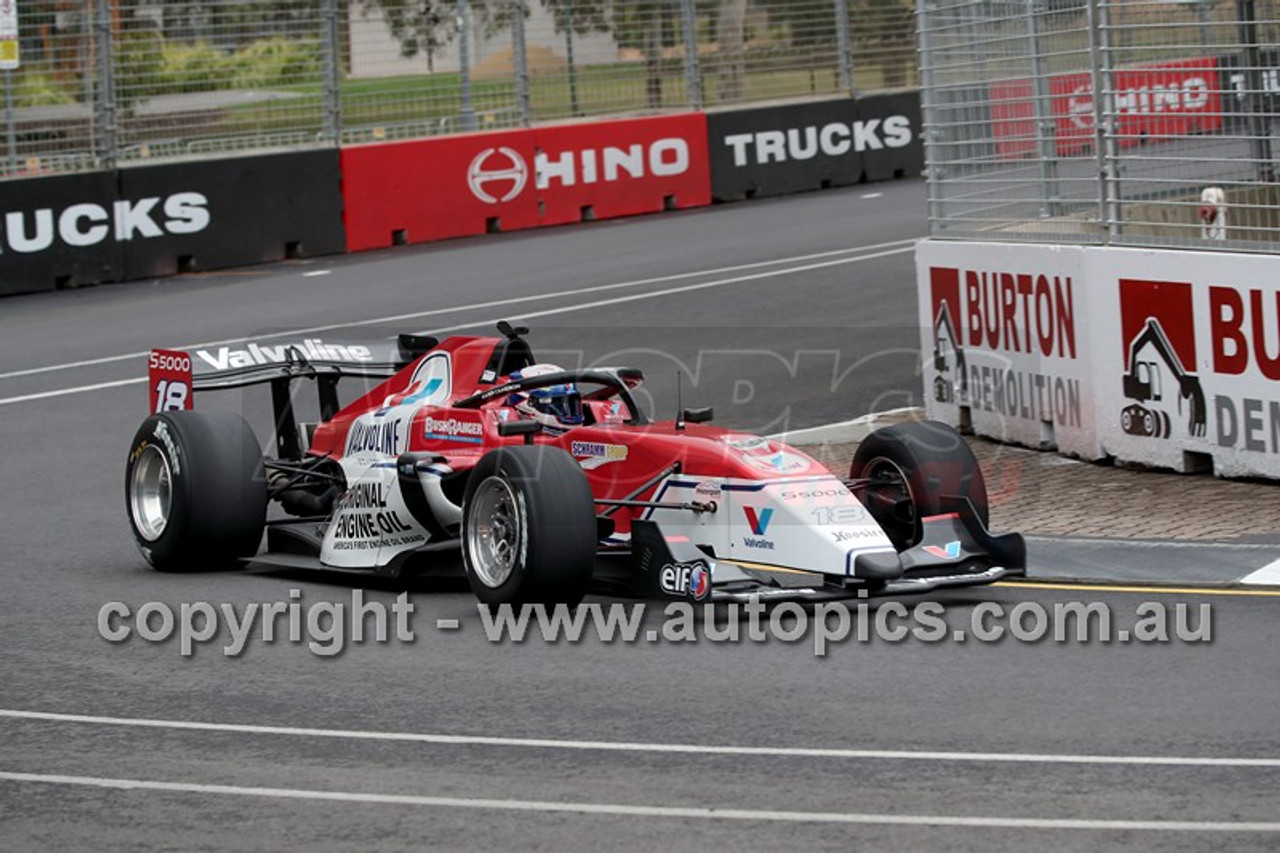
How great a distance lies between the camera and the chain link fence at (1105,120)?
12508 mm

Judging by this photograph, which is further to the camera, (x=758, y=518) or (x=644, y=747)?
(x=758, y=518)

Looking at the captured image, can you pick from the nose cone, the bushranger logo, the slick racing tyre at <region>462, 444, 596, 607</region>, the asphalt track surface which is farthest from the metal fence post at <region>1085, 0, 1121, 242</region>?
the slick racing tyre at <region>462, 444, 596, 607</region>

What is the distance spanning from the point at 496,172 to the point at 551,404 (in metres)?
15.9

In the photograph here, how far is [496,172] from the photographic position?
2594cm

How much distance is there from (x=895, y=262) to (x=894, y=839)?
16531 mm

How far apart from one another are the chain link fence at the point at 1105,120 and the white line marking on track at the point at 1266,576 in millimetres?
2625

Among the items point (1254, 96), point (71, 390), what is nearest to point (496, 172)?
point (71, 390)

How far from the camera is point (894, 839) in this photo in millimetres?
6211

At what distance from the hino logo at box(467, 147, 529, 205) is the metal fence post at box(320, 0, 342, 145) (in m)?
1.75

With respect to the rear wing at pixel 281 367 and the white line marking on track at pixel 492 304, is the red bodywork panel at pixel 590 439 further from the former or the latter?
the white line marking on track at pixel 492 304

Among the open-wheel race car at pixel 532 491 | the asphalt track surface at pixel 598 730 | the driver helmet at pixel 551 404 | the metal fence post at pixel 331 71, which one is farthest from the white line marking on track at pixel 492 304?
the driver helmet at pixel 551 404

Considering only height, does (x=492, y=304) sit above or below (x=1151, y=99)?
below

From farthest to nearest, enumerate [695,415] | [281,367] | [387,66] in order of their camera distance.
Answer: [387,66]
[281,367]
[695,415]

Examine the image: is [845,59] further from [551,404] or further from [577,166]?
[551,404]
